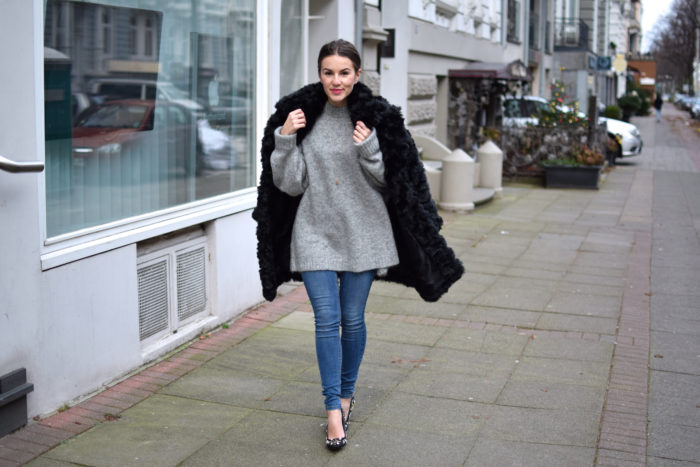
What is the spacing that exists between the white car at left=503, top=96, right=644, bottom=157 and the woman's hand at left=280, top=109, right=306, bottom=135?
13615 millimetres

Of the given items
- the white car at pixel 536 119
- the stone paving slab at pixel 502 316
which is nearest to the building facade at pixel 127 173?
the stone paving slab at pixel 502 316

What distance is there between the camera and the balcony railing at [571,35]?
3725 cm

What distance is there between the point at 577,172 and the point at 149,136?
12.0 m

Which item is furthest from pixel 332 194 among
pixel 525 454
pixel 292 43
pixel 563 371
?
pixel 292 43

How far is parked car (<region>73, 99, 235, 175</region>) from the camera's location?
4879 mm

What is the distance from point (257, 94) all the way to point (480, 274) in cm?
283

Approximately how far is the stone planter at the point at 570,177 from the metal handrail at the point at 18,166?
1330 cm

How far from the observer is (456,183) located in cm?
1235

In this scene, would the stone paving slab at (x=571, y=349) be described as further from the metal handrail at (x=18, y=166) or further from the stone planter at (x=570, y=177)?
the stone planter at (x=570, y=177)

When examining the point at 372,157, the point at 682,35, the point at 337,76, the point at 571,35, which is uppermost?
the point at 682,35

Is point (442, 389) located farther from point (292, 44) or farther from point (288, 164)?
point (292, 44)

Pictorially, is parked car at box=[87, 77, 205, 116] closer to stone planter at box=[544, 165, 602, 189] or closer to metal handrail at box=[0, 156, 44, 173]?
metal handrail at box=[0, 156, 44, 173]

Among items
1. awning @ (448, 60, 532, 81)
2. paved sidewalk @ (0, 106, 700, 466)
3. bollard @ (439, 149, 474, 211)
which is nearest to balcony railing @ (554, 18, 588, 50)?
awning @ (448, 60, 532, 81)

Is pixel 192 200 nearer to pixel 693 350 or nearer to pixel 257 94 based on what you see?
pixel 257 94
